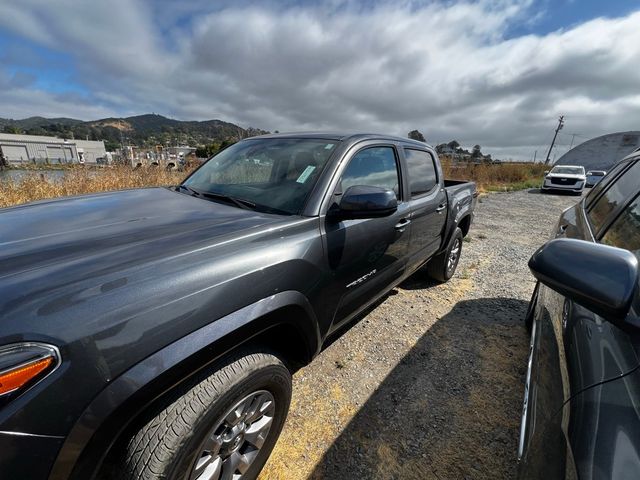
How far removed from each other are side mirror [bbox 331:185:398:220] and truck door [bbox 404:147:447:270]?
98 cm

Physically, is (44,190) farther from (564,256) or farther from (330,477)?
(564,256)

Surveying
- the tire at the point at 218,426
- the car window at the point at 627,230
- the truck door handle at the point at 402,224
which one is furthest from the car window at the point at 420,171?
the tire at the point at 218,426

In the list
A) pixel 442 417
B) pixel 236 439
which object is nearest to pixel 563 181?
pixel 442 417

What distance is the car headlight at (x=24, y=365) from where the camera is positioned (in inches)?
32.1

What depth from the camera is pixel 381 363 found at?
8.59 ft

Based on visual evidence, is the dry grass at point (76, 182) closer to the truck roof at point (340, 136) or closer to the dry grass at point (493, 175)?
the truck roof at point (340, 136)

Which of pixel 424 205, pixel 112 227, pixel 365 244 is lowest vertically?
pixel 365 244

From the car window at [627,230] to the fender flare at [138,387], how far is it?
161 cm

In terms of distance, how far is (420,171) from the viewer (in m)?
3.15

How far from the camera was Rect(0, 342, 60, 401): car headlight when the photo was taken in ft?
2.67

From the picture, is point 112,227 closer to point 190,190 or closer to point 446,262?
point 190,190

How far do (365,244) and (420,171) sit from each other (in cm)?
147

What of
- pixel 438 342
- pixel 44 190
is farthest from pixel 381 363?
pixel 44 190

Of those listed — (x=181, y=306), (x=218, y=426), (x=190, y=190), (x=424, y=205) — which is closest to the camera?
(x=181, y=306)
